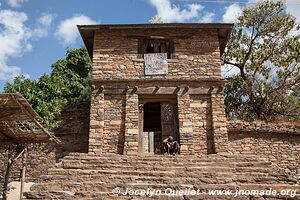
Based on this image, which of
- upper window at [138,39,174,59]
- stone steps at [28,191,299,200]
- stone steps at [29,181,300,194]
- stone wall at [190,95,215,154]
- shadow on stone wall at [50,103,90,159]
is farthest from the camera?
shadow on stone wall at [50,103,90,159]

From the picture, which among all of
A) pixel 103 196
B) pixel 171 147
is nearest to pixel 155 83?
pixel 171 147

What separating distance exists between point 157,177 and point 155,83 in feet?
17.9

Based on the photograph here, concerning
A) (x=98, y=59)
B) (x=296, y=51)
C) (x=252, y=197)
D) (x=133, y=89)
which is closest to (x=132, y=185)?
(x=252, y=197)

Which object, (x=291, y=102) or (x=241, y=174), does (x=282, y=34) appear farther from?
(x=241, y=174)

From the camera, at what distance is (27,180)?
1249cm

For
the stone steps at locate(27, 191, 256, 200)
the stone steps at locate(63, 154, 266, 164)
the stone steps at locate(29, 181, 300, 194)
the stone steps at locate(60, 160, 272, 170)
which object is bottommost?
the stone steps at locate(27, 191, 256, 200)

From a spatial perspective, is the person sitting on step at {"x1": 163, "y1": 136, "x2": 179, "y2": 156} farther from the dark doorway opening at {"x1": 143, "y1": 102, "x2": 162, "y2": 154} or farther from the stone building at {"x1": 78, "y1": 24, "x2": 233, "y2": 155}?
the dark doorway opening at {"x1": 143, "y1": 102, "x2": 162, "y2": 154}

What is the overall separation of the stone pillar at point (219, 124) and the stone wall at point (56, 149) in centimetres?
534

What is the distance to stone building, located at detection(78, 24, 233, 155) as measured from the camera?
444 inches

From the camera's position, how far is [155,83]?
1207cm

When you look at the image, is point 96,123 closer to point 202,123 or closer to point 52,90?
point 202,123

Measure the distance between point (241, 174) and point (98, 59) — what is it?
24.3 ft

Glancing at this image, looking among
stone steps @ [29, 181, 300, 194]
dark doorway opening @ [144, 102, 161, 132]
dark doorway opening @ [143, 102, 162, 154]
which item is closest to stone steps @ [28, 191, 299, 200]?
stone steps @ [29, 181, 300, 194]

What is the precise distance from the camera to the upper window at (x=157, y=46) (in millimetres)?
12797
